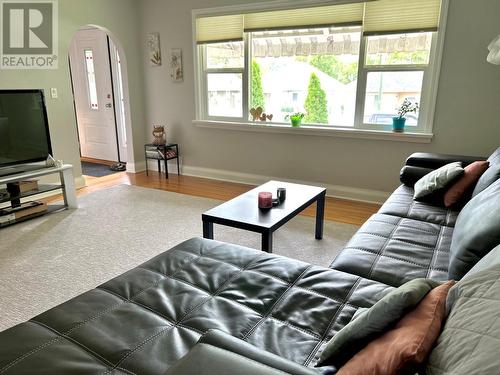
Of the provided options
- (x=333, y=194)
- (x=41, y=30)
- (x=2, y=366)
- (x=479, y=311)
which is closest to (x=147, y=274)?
(x=2, y=366)

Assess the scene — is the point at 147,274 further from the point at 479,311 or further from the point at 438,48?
the point at 438,48

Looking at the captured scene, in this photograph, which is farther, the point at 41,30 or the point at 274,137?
the point at 274,137

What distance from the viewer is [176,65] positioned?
503 centimetres

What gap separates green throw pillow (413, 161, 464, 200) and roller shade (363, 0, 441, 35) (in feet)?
5.40

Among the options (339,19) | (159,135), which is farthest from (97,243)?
(339,19)

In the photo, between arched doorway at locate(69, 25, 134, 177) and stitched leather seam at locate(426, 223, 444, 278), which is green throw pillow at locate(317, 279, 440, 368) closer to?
stitched leather seam at locate(426, 223, 444, 278)

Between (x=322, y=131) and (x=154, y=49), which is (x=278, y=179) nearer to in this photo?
(x=322, y=131)

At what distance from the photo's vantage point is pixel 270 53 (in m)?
4.47

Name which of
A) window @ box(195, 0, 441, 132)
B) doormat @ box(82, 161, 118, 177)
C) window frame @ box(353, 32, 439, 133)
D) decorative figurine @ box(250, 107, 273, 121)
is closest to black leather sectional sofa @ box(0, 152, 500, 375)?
window frame @ box(353, 32, 439, 133)

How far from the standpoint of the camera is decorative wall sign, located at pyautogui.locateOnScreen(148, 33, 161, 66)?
200 inches

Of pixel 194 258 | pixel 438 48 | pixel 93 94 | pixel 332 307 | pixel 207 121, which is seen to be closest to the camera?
pixel 332 307

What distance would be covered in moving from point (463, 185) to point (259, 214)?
1404mm

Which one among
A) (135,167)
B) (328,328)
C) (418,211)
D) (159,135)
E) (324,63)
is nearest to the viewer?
(328,328)

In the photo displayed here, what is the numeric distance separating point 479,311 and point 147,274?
4.20 ft
